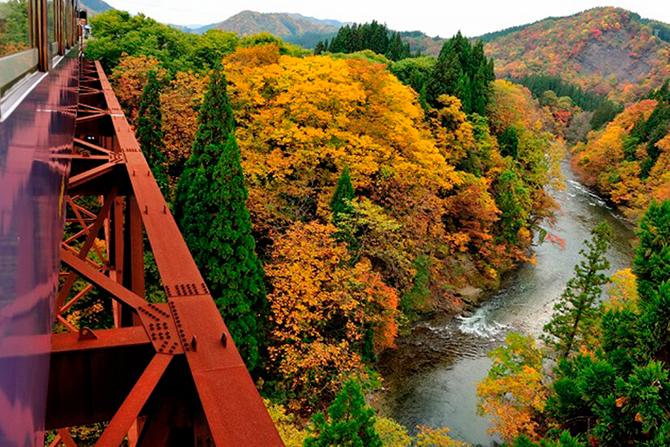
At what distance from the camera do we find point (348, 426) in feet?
24.2

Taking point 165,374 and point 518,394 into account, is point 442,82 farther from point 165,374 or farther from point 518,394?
point 165,374

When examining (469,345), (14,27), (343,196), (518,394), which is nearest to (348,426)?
(518,394)

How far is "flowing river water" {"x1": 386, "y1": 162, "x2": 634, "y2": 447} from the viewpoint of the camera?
13523 mm

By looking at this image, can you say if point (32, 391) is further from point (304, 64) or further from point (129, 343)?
point (304, 64)

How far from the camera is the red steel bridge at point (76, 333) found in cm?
94

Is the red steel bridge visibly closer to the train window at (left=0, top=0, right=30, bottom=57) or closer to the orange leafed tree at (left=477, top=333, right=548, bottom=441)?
the train window at (left=0, top=0, right=30, bottom=57)

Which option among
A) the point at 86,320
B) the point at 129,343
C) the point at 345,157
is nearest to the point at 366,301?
the point at 345,157

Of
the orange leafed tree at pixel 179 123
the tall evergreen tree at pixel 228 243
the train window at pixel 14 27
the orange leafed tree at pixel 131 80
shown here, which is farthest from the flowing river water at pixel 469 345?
the orange leafed tree at pixel 131 80

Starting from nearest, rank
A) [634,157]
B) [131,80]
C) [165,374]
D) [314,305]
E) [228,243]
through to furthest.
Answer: [165,374], [228,243], [314,305], [131,80], [634,157]

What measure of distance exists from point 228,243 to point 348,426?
5.98m

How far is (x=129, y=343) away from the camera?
85.4 inches

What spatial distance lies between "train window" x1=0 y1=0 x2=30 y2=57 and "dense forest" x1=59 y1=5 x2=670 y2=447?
6.87 m

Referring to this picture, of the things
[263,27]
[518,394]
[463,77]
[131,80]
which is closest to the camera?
[518,394]

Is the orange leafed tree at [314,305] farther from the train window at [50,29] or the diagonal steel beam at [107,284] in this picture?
the train window at [50,29]
